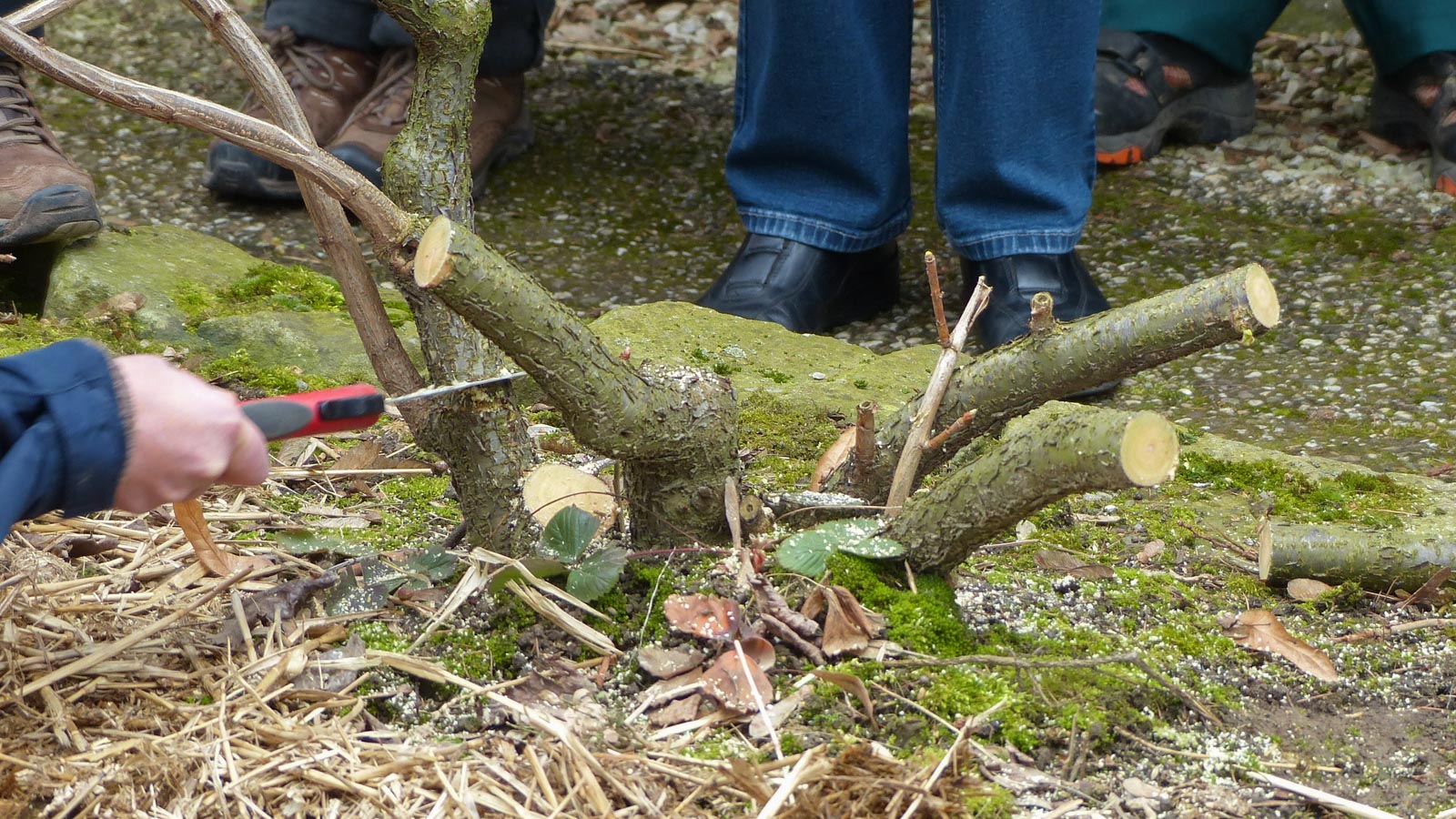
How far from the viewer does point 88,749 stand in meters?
1.30

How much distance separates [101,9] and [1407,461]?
14.9ft

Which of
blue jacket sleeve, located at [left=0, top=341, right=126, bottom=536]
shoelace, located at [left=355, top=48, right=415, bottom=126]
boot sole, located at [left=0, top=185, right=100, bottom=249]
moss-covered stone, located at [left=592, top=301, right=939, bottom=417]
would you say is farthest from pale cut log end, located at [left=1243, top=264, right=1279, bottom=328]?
shoelace, located at [left=355, top=48, right=415, bottom=126]

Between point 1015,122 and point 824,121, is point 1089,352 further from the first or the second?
point 824,121

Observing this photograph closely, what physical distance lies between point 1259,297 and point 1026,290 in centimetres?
139

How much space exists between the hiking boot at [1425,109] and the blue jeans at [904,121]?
1362 millimetres

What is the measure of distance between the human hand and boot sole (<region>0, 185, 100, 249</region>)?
1.61 meters

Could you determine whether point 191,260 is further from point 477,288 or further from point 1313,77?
point 1313,77

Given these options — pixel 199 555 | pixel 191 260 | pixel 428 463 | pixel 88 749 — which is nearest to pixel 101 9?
pixel 191 260

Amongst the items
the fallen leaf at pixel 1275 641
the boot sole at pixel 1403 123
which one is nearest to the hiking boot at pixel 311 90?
the fallen leaf at pixel 1275 641

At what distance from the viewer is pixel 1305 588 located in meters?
1.73

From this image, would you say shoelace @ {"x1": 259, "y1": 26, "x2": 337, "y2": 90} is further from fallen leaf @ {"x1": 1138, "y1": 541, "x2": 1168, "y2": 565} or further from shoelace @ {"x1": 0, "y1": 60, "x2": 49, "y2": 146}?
fallen leaf @ {"x1": 1138, "y1": 541, "x2": 1168, "y2": 565}

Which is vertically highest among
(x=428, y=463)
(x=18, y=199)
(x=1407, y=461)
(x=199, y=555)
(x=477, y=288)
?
(x=477, y=288)

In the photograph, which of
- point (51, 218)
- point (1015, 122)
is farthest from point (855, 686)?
point (51, 218)

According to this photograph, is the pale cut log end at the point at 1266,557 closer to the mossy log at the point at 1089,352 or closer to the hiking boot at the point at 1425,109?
the mossy log at the point at 1089,352
